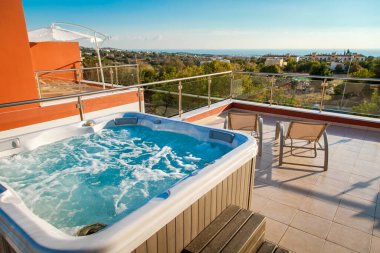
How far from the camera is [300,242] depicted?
2170 mm

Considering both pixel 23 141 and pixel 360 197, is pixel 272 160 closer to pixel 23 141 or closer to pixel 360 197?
pixel 360 197

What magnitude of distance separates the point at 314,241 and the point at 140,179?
1.75m

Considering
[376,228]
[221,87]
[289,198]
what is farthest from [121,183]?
[221,87]

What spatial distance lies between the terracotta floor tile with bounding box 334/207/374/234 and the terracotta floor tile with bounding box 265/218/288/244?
1.93 feet

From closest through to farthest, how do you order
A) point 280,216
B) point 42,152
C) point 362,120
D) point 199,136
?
point 280,216, point 42,152, point 199,136, point 362,120

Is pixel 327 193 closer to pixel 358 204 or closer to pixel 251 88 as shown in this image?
pixel 358 204

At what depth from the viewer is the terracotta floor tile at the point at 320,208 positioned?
255 centimetres

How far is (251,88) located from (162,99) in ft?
9.07

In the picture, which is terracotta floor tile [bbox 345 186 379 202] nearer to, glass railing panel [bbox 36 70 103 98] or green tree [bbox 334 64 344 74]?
glass railing panel [bbox 36 70 103 98]

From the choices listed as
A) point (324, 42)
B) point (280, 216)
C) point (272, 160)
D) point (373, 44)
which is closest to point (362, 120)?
point (272, 160)

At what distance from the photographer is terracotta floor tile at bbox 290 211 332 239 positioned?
229 centimetres

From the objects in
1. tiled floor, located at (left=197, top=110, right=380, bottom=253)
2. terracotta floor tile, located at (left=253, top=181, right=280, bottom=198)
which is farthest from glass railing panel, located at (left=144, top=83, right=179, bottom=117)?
terracotta floor tile, located at (left=253, top=181, right=280, bottom=198)

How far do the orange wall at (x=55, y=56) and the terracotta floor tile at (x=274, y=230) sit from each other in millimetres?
8777

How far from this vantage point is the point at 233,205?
2125mm
